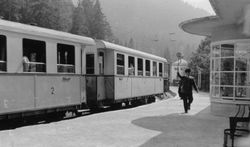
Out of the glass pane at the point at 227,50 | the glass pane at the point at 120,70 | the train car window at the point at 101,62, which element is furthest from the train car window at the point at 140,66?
the glass pane at the point at 227,50

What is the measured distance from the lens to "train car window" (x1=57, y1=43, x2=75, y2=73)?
34.6ft

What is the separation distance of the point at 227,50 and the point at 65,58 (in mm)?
5771

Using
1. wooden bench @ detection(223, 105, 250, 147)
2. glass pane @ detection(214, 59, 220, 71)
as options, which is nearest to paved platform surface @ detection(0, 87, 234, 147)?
wooden bench @ detection(223, 105, 250, 147)

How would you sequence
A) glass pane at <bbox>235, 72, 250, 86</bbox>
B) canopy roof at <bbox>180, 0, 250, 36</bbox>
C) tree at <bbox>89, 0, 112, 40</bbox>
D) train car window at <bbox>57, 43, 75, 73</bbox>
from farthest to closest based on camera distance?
1. tree at <bbox>89, 0, 112, 40</bbox>
2. glass pane at <bbox>235, 72, 250, 86</bbox>
3. train car window at <bbox>57, 43, 75, 73</bbox>
4. canopy roof at <bbox>180, 0, 250, 36</bbox>

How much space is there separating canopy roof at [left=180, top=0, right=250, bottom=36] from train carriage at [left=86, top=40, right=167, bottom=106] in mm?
3230

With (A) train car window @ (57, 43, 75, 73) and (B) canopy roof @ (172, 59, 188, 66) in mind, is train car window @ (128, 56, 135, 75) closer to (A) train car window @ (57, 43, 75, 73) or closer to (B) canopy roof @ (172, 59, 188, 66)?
(B) canopy roof @ (172, 59, 188, 66)

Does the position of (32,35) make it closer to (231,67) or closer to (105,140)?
(105,140)

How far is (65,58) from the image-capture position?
1085 centimetres

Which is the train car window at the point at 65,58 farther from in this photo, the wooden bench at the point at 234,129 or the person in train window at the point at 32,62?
the wooden bench at the point at 234,129

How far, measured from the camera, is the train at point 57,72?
8.61 metres

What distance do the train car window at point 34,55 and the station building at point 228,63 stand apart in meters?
5.38

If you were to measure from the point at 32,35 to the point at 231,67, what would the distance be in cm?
681

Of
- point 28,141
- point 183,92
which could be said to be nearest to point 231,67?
point 183,92

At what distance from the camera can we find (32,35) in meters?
9.34
